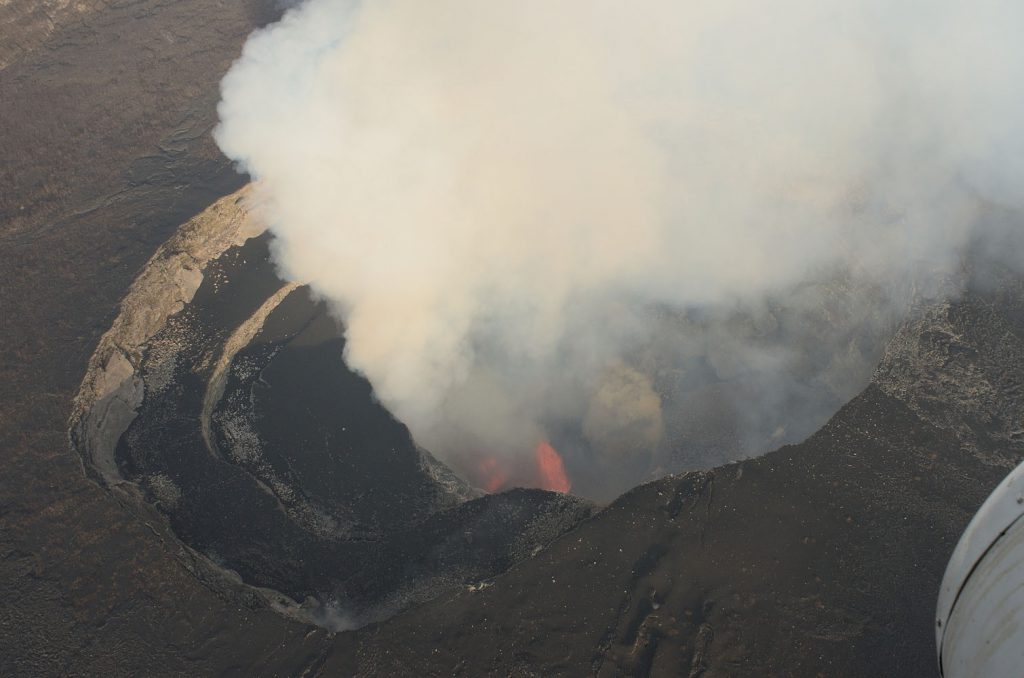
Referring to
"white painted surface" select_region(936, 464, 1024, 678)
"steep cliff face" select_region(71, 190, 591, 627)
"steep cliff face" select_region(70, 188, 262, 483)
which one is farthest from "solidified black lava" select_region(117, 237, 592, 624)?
"white painted surface" select_region(936, 464, 1024, 678)

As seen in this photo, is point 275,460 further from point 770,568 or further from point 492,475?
point 770,568

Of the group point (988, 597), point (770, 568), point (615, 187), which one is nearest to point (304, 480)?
point (770, 568)

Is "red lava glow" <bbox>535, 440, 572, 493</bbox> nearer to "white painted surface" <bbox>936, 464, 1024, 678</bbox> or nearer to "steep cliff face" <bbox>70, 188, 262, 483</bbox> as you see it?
"white painted surface" <bbox>936, 464, 1024, 678</bbox>

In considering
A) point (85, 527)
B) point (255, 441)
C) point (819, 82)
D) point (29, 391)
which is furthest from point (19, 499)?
point (819, 82)

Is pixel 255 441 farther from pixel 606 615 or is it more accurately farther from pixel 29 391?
pixel 606 615

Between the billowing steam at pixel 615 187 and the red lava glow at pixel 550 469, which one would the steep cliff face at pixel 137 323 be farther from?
the red lava glow at pixel 550 469

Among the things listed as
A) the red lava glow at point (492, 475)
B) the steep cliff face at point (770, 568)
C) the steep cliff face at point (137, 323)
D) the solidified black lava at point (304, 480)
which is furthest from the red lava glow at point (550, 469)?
the steep cliff face at point (137, 323)

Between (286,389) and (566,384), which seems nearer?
(286,389)
